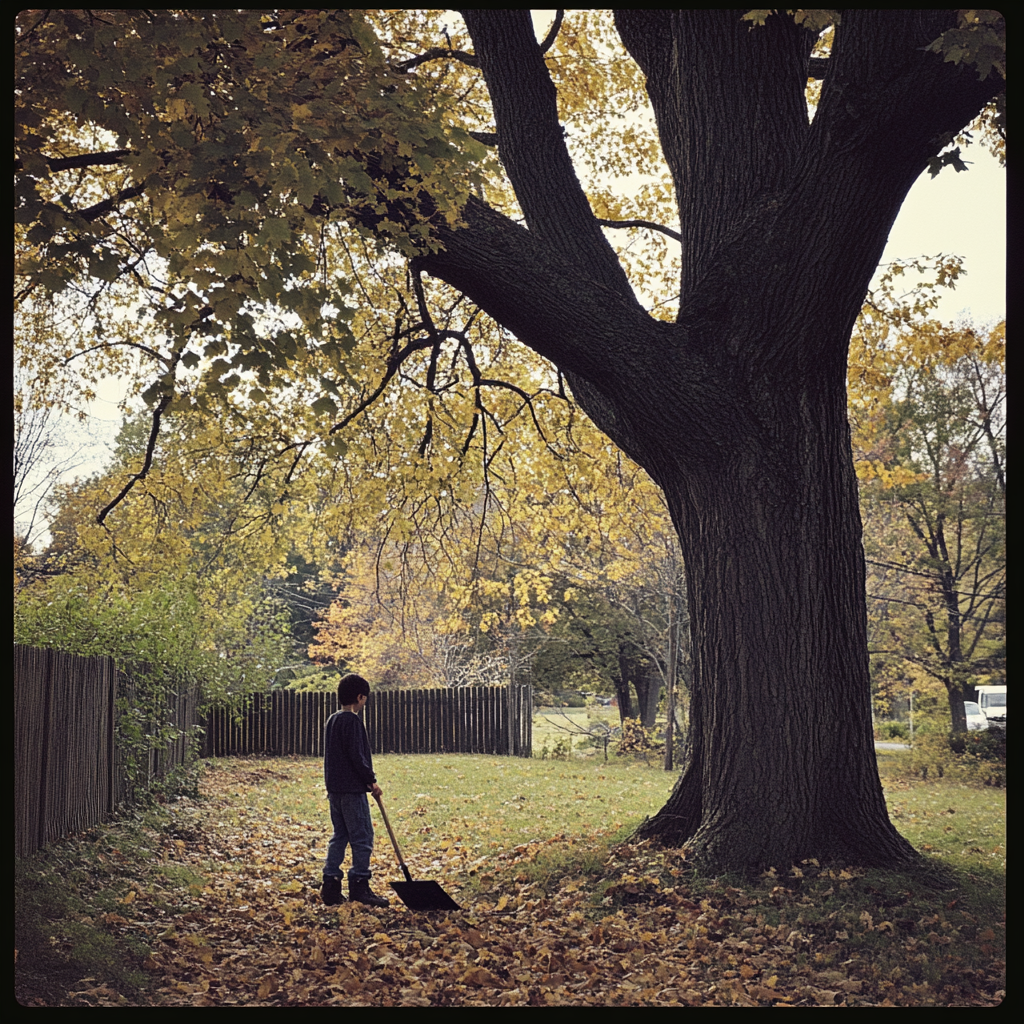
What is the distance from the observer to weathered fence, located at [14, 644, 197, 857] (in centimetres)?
653

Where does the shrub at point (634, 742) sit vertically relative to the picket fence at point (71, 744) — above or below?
below

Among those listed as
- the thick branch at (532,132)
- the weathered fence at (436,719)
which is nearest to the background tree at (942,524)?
the weathered fence at (436,719)

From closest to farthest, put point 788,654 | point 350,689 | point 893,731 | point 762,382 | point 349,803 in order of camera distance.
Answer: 1. point 788,654
2. point 762,382
3. point 349,803
4. point 350,689
5. point 893,731

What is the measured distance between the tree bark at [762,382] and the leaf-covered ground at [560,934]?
0.56m

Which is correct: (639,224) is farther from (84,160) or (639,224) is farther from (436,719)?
(436,719)

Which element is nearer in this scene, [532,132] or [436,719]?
[532,132]

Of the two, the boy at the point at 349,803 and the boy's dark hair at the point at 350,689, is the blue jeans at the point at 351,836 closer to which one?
the boy at the point at 349,803

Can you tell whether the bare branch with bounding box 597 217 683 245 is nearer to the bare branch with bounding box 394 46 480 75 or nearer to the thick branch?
the bare branch with bounding box 394 46 480 75

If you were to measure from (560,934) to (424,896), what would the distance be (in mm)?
1228

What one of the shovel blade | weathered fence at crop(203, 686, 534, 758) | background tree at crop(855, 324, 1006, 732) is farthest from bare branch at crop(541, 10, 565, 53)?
weathered fence at crop(203, 686, 534, 758)

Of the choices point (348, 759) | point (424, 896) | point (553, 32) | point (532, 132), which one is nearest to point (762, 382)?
point (532, 132)

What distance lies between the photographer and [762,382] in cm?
650

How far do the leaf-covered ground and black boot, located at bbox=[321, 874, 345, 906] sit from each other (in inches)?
4.2

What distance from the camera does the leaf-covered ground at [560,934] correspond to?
4867mm
